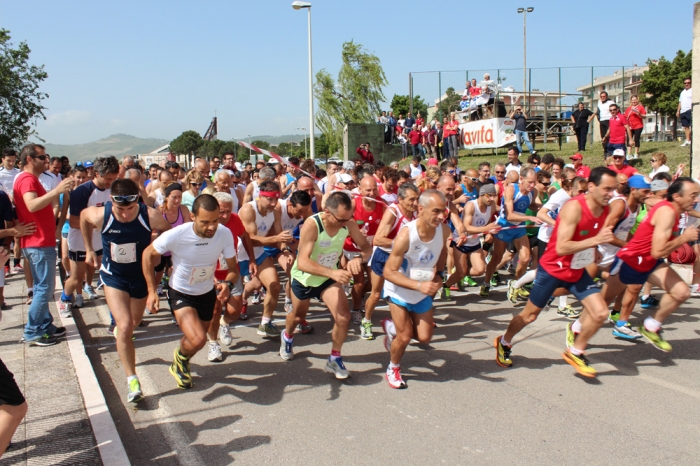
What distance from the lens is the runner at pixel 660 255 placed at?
17.1 ft

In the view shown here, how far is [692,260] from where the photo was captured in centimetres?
745

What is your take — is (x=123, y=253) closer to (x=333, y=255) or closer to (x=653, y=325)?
(x=333, y=255)

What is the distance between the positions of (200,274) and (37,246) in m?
2.39

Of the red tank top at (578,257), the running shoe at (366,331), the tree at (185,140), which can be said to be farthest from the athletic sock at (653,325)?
the tree at (185,140)

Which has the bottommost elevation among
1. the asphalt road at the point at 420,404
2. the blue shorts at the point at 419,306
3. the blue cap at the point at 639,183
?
the asphalt road at the point at 420,404

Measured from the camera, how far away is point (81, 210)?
665 cm

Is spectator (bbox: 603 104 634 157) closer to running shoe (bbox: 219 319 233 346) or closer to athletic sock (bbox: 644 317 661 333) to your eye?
athletic sock (bbox: 644 317 661 333)

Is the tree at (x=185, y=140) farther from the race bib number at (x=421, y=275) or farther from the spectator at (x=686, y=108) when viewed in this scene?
the race bib number at (x=421, y=275)

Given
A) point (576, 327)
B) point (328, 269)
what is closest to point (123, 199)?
point (328, 269)

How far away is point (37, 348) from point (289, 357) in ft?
8.71

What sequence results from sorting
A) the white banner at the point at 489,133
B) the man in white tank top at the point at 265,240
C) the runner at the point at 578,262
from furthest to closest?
the white banner at the point at 489,133 < the man in white tank top at the point at 265,240 < the runner at the point at 578,262

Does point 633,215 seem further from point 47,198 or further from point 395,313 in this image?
point 47,198

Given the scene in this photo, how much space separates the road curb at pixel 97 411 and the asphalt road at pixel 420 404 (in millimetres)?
139

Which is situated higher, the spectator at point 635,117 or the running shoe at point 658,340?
the spectator at point 635,117
